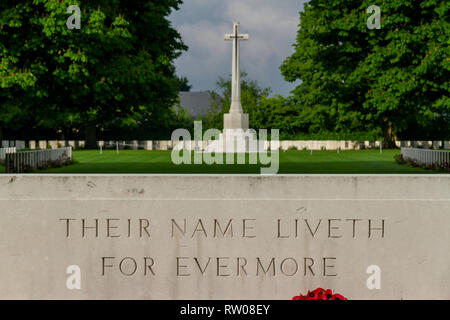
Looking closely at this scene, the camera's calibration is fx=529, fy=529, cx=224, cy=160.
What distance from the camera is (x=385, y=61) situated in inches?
1359

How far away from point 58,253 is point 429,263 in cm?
425

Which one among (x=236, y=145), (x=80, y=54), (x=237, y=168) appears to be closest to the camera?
(x=237, y=168)

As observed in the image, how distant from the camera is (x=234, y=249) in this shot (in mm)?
6074

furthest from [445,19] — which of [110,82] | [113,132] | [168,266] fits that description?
[168,266]

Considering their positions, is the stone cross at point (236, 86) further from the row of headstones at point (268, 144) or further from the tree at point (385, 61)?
the row of headstones at point (268, 144)

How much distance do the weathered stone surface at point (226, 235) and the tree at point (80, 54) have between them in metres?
20.3

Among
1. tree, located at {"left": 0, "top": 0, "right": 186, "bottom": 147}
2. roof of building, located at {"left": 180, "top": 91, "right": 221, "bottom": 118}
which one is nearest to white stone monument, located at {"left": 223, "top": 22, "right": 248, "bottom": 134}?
tree, located at {"left": 0, "top": 0, "right": 186, "bottom": 147}

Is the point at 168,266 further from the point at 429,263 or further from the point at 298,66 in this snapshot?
the point at 298,66

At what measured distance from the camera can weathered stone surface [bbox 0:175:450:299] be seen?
6020 mm

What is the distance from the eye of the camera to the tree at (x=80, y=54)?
2495 cm

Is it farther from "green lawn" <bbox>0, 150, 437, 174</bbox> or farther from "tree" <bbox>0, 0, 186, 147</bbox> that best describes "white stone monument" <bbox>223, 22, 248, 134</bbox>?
"green lawn" <bbox>0, 150, 437, 174</bbox>

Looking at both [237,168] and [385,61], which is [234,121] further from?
[237,168]

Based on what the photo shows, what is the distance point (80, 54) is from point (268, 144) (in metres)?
24.7

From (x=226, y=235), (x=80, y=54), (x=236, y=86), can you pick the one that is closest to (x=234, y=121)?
(x=236, y=86)
